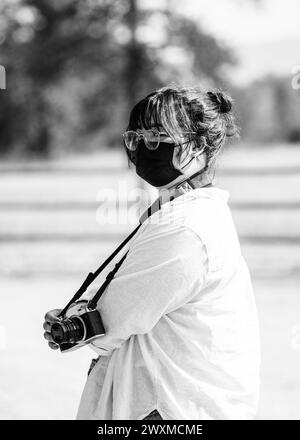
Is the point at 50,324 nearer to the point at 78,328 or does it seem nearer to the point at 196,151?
the point at 78,328

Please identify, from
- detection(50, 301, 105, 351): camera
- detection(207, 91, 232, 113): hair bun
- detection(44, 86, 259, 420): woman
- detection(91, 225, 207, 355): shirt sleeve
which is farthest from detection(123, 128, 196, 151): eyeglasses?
detection(50, 301, 105, 351): camera

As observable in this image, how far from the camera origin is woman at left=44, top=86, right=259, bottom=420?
5.52ft

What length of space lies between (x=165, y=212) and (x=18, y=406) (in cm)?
251

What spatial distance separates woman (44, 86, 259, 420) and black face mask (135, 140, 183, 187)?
0.11 feet

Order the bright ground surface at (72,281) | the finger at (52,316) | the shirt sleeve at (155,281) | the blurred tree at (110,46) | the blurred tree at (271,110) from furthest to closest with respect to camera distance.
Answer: the blurred tree at (271,110) < the blurred tree at (110,46) < the bright ground surface at (72,281) < the finger at (52,316) < the shirt sleeve at (155,281)

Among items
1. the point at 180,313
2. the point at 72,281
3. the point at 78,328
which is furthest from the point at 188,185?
the point at 72,281

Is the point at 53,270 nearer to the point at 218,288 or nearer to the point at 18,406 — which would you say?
the point at 18,406

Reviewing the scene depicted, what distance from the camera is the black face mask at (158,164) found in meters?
1.86

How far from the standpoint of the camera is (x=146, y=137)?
6.17 feet

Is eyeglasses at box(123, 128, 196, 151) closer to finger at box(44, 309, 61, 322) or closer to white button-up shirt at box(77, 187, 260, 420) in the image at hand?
white button-up shirt at box(77, 187, 260, 420)

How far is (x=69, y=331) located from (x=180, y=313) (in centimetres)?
26

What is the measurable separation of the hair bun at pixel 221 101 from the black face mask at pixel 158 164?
0.15 metres

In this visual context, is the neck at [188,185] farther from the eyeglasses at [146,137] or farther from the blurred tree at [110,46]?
the blurred tree at [110,46]

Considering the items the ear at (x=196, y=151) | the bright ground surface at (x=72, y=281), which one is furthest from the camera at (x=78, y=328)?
the bright ground surface at (x=72, y=281)
